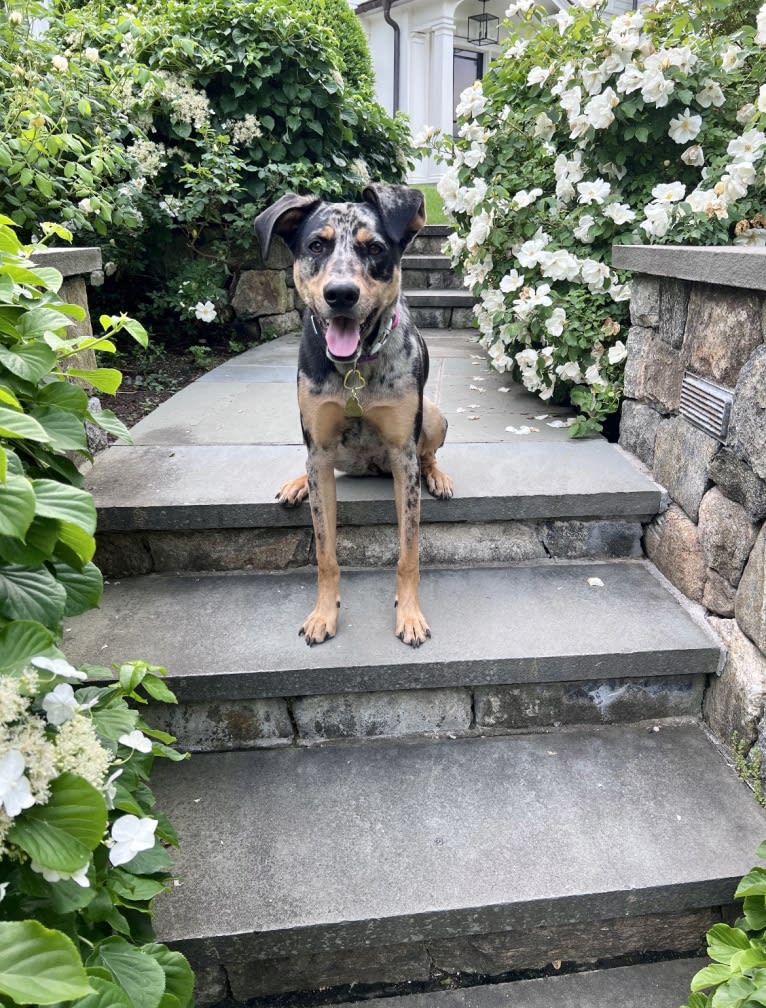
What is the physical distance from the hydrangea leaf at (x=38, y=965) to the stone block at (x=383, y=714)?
53.8 inches

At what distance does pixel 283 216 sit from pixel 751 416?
153cm

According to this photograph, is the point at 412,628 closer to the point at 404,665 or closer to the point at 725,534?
the point at 404,665

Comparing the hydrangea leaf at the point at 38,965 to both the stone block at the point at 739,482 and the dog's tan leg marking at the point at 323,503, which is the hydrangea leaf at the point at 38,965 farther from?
the stone block at the point at 739,482

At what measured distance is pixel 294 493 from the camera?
2.53 metres

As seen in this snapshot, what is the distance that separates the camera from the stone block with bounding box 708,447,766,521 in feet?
6.40

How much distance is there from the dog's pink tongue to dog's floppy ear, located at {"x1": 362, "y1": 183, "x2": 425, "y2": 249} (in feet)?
1.04

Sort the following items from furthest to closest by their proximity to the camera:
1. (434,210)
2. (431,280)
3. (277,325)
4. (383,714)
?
(434,210)
(431,280)
(277,325)
(383,714)

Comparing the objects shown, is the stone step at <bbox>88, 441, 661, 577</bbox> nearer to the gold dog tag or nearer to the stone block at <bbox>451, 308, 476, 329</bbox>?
the gold dog tag

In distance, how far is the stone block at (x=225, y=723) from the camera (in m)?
2.09

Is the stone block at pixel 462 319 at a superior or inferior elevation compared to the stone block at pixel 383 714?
superior

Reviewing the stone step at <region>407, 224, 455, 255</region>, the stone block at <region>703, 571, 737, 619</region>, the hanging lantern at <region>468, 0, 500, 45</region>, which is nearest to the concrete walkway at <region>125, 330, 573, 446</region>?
the stone block at <region>703, 571, 737, 619</region>

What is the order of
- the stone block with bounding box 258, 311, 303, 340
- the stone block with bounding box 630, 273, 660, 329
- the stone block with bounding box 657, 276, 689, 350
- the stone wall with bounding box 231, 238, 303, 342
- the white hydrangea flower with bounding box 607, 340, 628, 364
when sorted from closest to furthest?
the stone block with bounding box 657, 276, 689, 350 < the stone block with bounding box 630, 273, 660, 329 < the white hydrangea flower with bounding box 607, 340, 628, 364 < the stone wall with bounding box 231, 238, 303, 342 < the stone block with bounding box 258, 311, 303, 340

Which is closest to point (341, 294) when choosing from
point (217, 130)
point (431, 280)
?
point (217, 130)

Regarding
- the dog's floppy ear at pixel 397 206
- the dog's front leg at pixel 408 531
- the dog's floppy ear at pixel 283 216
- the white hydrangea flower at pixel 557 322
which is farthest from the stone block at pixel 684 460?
the dog's floppy ear at pixel 283 216
